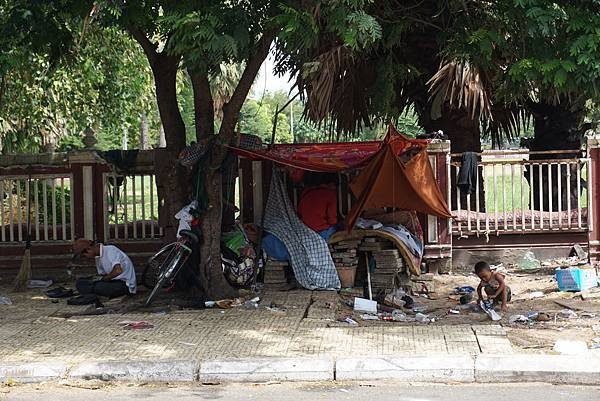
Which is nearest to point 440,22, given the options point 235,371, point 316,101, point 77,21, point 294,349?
point 316,101

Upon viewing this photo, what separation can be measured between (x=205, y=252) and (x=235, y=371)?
11.6 feet

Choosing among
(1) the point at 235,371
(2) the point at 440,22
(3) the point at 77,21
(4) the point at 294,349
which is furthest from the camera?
(2) the point at 440,22

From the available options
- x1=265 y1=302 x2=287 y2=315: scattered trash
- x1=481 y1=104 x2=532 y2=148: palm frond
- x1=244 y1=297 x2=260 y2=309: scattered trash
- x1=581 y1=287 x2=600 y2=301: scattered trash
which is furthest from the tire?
x1=481 y1=104 x2=532 y2=148: palm frond

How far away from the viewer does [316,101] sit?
43.9 ft

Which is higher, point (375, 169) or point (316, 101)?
point (316, 101)

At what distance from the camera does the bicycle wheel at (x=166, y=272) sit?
34.5ft

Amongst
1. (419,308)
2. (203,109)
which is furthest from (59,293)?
(419,308)

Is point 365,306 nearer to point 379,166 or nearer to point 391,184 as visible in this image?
point 391,184

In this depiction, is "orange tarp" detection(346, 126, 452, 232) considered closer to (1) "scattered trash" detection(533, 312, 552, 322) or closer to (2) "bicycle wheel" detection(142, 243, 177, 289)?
(2) "bicycle wheel" detection(142, 243, 177, 289)

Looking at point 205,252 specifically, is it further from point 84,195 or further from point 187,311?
point 84,195

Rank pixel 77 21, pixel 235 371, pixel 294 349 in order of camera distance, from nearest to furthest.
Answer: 1. pixel 235 371
2. pixel 294 349
3. pixel 77 21

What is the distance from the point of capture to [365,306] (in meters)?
10.5

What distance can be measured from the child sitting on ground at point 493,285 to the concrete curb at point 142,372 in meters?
4.23

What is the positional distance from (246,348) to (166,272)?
106 inches
